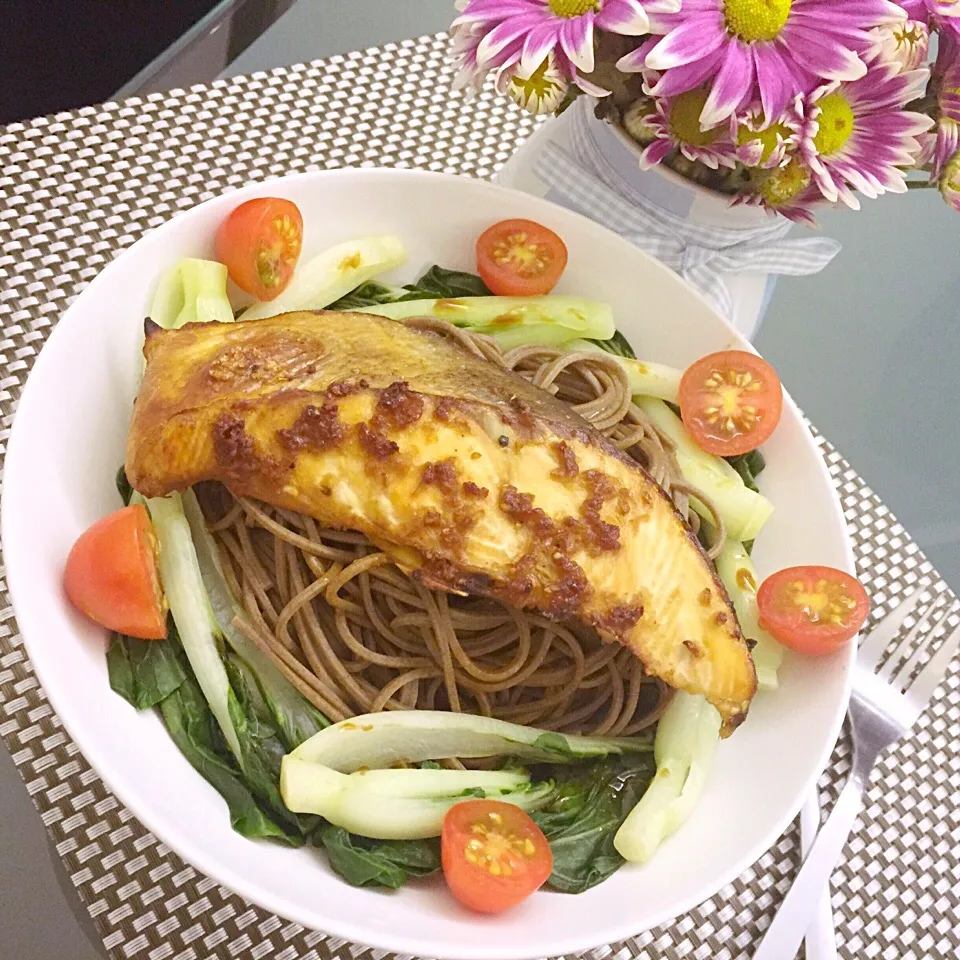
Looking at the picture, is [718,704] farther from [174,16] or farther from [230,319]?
[174,16]

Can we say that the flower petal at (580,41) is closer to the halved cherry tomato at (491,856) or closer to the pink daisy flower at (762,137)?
the pink daisy flower at (762,137)

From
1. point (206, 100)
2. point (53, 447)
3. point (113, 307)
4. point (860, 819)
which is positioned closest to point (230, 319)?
point (113, 307)

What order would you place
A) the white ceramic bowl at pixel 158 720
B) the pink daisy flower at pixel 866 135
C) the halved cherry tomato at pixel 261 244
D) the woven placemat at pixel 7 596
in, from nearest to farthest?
1. the white ceramic bowl at pixel 158 720
2. the pink daisy flower at pixel 866 135
3. the woven placemat at pixel 7 596
4. the halved cherry tomato at pixel 261 244

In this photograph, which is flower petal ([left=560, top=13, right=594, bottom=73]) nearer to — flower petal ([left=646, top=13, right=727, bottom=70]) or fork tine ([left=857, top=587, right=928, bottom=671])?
flower petal ([left=646, top=13, right=727, bottom=70])

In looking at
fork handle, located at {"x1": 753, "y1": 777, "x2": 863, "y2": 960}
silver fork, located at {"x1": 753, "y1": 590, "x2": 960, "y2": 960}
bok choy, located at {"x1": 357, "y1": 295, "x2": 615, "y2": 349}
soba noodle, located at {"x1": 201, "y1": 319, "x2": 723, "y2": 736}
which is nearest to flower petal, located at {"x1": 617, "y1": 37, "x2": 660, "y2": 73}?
bok choy, located at {"x1": 357, "y1": 295, "x2": 615, "y2": 349}

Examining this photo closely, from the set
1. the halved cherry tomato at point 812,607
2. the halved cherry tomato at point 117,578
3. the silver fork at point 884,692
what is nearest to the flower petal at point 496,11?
the halved cherry tomato at point 117,578

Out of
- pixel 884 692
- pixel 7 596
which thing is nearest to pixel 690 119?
pixel 884 692

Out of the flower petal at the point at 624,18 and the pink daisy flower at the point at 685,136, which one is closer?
the flower petal at the point at 624,18
